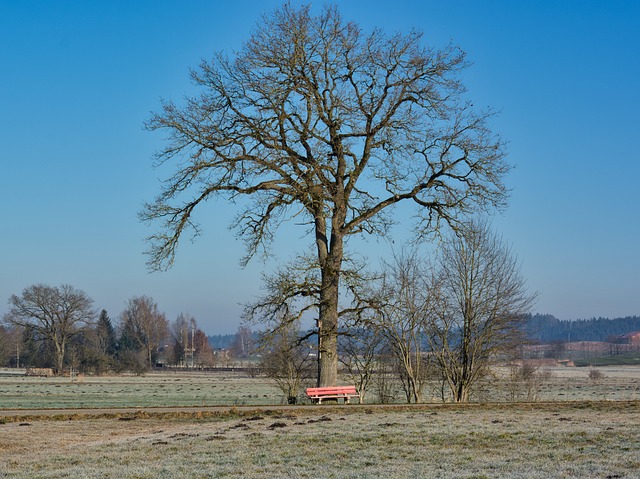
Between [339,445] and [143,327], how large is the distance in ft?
391

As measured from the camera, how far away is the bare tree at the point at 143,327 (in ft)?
411

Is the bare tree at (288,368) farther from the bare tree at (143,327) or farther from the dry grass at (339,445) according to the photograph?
the bare tree at (143,327)

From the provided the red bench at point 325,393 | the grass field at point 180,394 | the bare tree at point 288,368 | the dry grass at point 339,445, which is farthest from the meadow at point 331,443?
the bare tree at point 288,368

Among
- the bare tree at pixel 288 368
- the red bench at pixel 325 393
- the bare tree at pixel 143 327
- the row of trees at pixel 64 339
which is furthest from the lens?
the bare tree at pixel 143 327

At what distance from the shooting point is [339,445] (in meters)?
15.9

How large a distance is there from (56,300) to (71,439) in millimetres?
85945

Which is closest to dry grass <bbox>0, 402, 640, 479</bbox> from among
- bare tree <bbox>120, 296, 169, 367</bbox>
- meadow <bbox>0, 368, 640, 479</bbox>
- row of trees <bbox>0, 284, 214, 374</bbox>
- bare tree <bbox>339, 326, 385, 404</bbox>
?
meadow <bbox>0, 368, 640, 479</bbox>

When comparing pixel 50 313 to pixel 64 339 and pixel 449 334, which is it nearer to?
pixel 64 339

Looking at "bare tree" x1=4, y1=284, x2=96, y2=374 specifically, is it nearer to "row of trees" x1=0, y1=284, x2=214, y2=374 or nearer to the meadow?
"row of trees" x1=0, y1=284, x2=214, y2=374

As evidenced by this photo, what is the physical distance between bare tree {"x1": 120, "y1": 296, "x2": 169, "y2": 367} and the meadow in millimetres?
105306

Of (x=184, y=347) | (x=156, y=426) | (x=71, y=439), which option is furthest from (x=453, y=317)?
(x=184, y=347)

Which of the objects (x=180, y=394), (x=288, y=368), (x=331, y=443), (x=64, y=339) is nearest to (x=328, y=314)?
(x=331, y=443)

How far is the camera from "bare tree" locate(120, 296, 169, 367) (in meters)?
125

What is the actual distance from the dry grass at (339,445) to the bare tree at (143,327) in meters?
106
